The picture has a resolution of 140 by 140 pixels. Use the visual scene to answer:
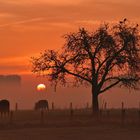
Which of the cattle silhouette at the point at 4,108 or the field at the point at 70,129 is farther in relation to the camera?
the cattle silhouette at the point at 4,108

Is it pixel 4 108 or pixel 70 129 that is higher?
pixel 4 108

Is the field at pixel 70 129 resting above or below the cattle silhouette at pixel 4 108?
below

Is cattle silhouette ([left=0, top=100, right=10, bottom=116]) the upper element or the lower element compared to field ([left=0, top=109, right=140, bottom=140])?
upper

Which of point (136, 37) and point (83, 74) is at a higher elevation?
point (136, 37)

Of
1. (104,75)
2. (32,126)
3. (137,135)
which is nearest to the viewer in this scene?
(137,135)

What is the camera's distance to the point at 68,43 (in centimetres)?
6525

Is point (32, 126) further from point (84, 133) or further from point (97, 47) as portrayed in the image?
point (97, 47)

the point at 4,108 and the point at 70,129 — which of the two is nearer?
the point at 70,129

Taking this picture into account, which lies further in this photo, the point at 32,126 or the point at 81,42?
the point at 81,42

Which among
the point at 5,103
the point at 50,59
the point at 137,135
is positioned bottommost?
the point at 137,135

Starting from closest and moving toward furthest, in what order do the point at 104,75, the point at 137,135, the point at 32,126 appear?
the point at 137,135, the point at 32,126, the point at 104,75

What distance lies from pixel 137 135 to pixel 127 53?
79.6 ft

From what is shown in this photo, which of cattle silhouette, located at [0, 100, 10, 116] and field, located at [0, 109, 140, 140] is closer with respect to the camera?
field, located at [0, 109, 140, 140]

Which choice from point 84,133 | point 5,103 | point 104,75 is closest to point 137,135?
point 84,133
